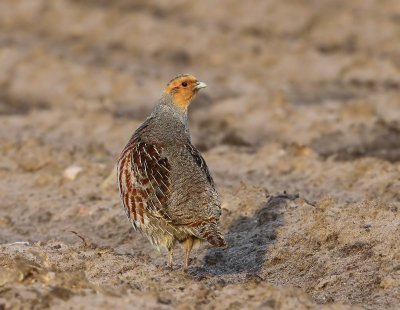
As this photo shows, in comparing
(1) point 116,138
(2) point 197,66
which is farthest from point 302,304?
(2) point 197,66

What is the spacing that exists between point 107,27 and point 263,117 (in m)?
7.53

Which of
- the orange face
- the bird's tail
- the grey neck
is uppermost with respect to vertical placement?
the orange face

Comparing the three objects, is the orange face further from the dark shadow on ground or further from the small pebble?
the small pebble

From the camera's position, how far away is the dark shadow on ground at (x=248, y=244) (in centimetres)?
719

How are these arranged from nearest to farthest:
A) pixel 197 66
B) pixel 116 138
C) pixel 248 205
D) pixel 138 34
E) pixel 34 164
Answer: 1. pixel 248 205
2. pixel 34 164
3. pixel 116 138
4. pixel 197 66
5. pixel 138 34

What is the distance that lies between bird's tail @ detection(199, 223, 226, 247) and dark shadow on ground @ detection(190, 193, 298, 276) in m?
0.50

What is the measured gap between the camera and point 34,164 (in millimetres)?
10859

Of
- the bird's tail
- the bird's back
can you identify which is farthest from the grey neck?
the bird's tail

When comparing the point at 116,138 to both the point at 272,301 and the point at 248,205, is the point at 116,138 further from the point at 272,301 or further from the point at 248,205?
the point at 272,301

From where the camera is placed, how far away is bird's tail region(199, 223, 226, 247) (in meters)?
6.23

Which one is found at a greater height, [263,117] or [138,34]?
[138,34]

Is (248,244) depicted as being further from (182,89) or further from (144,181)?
(182,89)

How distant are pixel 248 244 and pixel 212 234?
4.13 ft

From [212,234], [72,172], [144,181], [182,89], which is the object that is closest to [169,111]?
[182,89]
